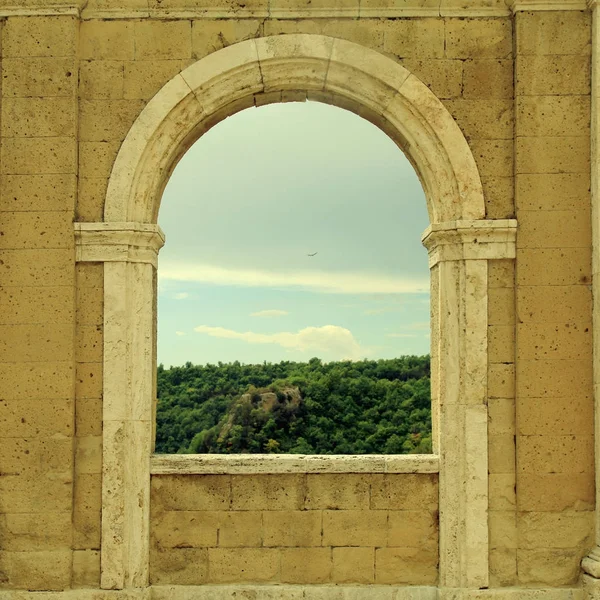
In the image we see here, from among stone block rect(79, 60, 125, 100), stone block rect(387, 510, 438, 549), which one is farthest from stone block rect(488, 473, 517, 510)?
stone block rect(79, 60, 125, 100)

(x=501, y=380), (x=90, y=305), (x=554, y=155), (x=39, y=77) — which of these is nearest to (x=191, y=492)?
(x=90, y=305)

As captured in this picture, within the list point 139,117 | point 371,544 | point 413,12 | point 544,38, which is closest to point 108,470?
point 371,544

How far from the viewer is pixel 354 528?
18.9ft

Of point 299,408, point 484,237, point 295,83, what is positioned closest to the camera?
point 484,237

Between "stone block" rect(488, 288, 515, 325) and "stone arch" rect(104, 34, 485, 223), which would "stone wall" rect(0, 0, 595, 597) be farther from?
"stone arch" rect(104, 34, 485, 223)

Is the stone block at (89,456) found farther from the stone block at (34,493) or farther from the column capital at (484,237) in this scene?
the column capital at (484,237)

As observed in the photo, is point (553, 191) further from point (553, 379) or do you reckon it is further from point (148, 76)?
point (148, 76)

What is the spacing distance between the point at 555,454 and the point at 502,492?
19.0 inches

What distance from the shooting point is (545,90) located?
5.78 metres

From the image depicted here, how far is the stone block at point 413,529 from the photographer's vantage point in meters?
5.77

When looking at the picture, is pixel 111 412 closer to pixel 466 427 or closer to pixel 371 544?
pixel 371 544

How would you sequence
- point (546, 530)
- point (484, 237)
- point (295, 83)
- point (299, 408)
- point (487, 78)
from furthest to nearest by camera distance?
point (299, 408)
point (295, 83)
point (487, 78)
point (484, 237)
point (546, 530)

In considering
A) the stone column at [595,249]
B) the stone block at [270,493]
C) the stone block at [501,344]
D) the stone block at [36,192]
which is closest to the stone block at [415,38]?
the stone column at [595,249]

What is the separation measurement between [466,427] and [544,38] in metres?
2.98
